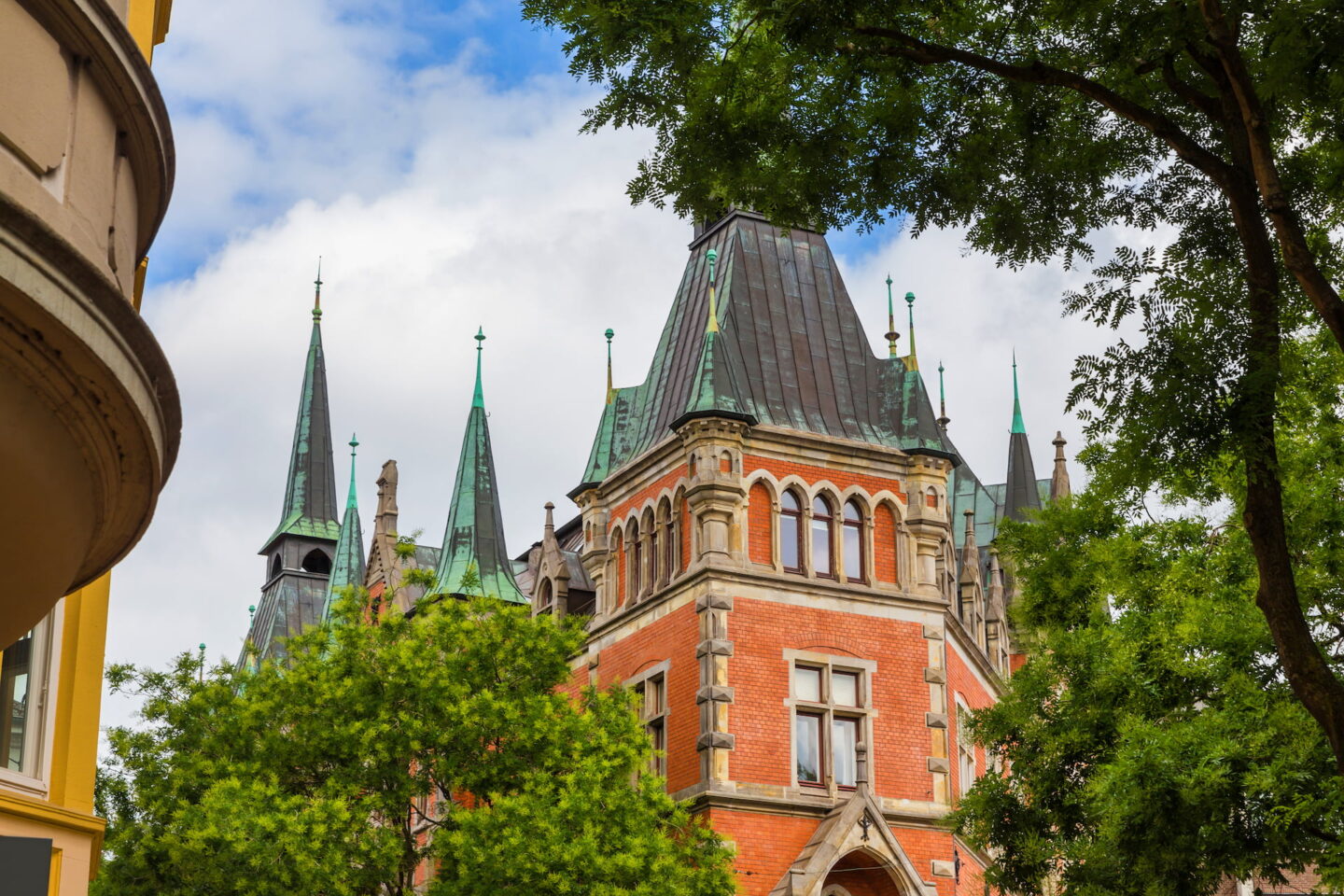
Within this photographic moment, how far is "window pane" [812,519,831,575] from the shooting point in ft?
108

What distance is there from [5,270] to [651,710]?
28931 millimetres

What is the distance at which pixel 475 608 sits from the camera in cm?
2923

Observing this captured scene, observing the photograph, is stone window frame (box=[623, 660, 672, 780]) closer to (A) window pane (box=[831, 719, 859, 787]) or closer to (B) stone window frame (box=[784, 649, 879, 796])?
(B) stone window frame (box=[784, 649, 879, 796])

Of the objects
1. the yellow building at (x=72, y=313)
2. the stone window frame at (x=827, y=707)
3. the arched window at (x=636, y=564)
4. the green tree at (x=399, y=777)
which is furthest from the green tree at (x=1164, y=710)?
the arched window at (x=636, y=564)

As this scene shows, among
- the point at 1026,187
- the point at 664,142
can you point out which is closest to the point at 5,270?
the point at 664,142

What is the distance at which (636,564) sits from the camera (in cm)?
3506

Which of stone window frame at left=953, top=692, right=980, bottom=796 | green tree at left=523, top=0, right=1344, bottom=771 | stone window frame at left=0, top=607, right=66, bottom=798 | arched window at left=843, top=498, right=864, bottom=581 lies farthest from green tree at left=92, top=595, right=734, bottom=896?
green tree at left=523, top=0, right=1344, bottom=771

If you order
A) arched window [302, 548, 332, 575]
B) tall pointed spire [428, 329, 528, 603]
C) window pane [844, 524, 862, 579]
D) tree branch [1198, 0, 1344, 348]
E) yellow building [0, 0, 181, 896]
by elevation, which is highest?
arched window [302, 548, 332, 575]

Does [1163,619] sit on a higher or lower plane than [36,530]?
higher

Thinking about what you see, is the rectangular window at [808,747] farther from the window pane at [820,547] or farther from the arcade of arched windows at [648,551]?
the arcade of arched windows at [648,551]

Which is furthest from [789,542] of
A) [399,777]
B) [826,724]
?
[399,777]

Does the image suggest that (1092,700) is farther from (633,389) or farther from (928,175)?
(633,389)

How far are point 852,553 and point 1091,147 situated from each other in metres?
21.6

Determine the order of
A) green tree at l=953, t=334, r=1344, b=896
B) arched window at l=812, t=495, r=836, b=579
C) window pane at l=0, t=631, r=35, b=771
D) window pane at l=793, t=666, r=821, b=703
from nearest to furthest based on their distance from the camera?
window pane at l=0, t=631, r=35, b=771
green tree at l=953, t=334, r=1344, b=896
window pane at l=793, t=666, r=821, b=703
arched window at l=812, t=495, r=836, b=579
